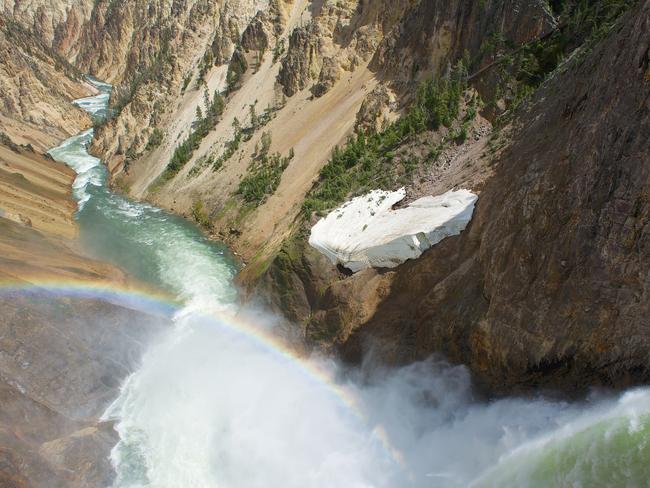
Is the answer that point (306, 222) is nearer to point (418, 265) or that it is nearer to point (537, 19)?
point (418, 265)

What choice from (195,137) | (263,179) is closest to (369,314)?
(263,179)

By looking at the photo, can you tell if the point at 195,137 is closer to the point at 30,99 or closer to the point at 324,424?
the point at 30,99

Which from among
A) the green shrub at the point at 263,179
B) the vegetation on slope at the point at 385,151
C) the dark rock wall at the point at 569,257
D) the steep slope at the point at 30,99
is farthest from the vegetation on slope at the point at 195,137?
the dark rock wall at the point at 569,257

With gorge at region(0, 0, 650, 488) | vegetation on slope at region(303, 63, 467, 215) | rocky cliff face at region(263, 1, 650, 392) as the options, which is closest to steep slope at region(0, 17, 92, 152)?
gorge at region(0, 0, 650, 488)

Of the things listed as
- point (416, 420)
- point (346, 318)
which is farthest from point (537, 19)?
point (416, 420)

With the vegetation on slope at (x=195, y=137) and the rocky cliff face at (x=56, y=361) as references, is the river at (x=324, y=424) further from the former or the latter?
the vegetation on slope at (x=195, y=137)

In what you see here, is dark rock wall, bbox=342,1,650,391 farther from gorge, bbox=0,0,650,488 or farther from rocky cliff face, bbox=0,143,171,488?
rocky cliff face, bbox=0,143,171,488
